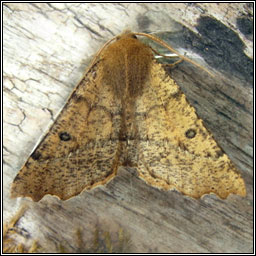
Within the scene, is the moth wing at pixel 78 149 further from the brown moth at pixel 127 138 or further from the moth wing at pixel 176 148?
the moth wing at pixel 176 148

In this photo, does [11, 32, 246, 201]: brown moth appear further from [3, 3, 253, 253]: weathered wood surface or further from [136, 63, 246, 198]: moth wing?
[3, 3, 253, 253]: weathered wood surface

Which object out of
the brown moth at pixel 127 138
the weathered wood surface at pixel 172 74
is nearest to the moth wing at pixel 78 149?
the brown moth at pixel 127 138

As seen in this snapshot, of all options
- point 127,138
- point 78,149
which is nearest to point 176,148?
point 127,138

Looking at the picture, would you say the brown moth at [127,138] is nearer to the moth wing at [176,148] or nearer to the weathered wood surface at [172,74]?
the moth wing at [176,148]

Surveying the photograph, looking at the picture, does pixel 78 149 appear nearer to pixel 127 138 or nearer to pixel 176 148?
pixel 127 138

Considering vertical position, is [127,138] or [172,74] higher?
[172,74]

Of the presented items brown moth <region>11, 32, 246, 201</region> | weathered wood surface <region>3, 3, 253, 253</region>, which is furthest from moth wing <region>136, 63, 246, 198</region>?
weathered wood surface <region>3, 3, 253, 253</region>
